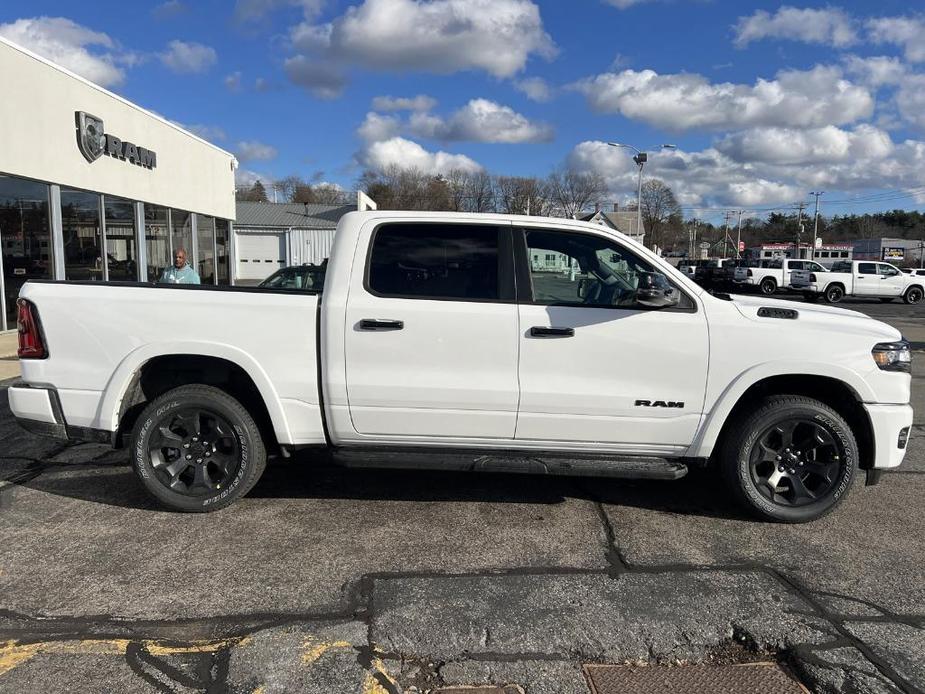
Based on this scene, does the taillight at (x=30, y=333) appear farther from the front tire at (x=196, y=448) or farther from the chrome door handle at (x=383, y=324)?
the chrome door handle at (x=383, y=324)

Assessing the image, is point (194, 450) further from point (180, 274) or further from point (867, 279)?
point (867, 279)

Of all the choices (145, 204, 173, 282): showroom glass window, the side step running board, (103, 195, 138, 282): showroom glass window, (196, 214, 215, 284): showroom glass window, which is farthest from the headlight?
(196, 214, 215, 284): showroom glass window

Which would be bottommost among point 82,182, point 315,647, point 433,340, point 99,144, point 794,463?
point 315,647

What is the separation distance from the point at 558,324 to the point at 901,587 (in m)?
2.32

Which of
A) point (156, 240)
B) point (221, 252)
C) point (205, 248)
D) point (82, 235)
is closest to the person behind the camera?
point (82, 235)

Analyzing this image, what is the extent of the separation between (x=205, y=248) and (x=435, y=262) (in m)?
21.3

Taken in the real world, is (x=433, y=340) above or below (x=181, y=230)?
below

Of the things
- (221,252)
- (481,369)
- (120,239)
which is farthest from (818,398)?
(221,252)

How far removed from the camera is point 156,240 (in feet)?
62.5

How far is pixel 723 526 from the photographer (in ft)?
14.3

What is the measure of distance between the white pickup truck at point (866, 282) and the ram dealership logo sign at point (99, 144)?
26935mm

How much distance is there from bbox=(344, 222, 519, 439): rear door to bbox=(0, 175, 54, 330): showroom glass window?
1079cm

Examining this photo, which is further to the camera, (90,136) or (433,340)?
(90,136)

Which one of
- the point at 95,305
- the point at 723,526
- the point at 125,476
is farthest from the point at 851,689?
the point at 125,476
